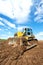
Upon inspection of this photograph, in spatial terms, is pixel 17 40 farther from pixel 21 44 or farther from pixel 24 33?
pixel 24 33

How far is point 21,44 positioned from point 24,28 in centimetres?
447

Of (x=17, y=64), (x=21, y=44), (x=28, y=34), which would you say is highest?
(x=28, y=34)

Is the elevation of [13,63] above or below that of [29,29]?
below

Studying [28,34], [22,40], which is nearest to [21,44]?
[22,40]

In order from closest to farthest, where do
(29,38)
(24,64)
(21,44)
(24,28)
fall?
(24,64) → (21,44) → (29,38) → (24,28)

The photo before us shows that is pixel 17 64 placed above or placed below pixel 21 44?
below


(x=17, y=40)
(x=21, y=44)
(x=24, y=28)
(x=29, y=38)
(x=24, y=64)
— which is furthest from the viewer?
(x=24, y=28)

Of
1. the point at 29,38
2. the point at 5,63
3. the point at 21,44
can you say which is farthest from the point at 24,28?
the point at 5,63

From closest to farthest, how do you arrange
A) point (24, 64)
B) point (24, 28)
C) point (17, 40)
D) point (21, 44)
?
point (24, 64), point (21, 44), point (17, 40), point (24, 28)

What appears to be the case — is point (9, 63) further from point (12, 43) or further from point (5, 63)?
point (12, 43)

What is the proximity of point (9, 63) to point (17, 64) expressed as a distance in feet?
1.66

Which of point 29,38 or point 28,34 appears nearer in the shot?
point 29,38

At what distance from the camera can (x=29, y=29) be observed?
18.5 m

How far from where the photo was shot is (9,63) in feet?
25.5
